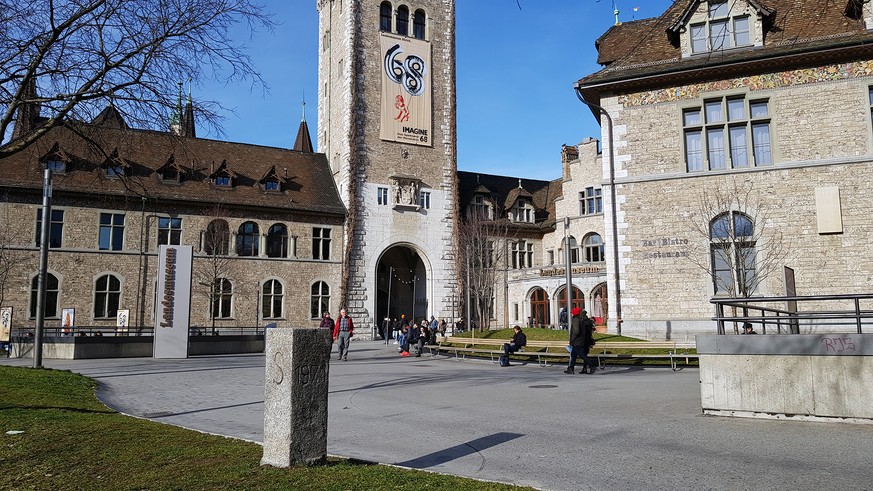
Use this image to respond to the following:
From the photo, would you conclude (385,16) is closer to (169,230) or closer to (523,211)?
(523,211)

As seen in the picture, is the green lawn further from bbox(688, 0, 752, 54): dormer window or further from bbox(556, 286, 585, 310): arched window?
bbox(556, 286, 585, 310): arched window

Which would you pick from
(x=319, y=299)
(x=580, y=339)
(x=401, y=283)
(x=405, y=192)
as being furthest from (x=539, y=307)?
(x=580, y=339)

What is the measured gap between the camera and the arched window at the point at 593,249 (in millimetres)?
46750

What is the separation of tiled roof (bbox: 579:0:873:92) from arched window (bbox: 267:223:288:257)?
22.3m

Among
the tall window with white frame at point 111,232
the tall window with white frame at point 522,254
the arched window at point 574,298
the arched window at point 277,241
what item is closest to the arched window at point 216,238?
the arched window at point 277,241

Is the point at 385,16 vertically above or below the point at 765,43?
above

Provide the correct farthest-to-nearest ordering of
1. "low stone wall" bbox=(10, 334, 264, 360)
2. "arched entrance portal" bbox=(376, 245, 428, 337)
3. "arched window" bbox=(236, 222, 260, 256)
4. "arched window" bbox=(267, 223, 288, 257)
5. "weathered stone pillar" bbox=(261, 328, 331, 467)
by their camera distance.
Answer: "arched entrance portal" bbox=(376, 245, 428, 337) → "arched window" bbox=(267, 223, 288, 257) → "arched window" bbox=(236, 222, 260, 256) → "low stone wall" bbox=(10, 334, 264, 360) → "weathered stone pillar" bbox=(261, 328, 331, 467)

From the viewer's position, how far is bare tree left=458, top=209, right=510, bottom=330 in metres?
46.2

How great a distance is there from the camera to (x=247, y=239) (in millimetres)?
39469

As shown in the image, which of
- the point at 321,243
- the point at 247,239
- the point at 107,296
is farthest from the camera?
the point at 321,243

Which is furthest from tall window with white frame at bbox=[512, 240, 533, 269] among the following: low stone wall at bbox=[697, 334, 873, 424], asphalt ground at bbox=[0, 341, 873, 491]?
low stone wall at bbox=[697, 334, 873, 424]

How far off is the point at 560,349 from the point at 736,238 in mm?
7200

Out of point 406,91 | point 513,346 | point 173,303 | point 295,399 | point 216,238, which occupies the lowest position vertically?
point 513,346

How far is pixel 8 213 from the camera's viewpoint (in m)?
33.9
